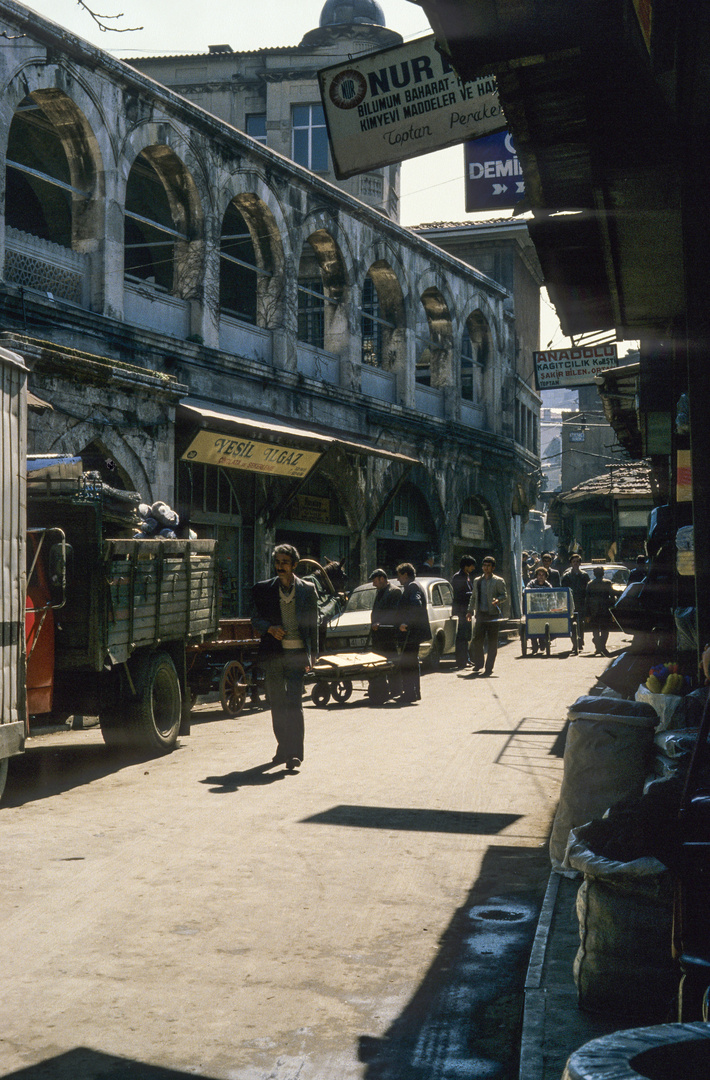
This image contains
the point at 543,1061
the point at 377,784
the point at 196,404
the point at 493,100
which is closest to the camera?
the point at 543,1061

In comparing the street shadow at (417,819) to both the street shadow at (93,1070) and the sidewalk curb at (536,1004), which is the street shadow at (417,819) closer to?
the sidewalk curb at (536,1004)

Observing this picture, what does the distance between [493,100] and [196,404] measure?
1414 centimetres

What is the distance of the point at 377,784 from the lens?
9.13 m

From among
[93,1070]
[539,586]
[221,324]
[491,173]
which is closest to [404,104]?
[93,1070]

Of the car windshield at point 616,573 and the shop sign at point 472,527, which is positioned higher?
the shop sign at point 472,527

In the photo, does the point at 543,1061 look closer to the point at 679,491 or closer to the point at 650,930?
the point at 650,930

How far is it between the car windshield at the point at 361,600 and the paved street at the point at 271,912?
8.74m

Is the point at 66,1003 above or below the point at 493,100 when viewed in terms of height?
below

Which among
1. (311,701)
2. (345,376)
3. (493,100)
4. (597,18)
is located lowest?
(311,701)

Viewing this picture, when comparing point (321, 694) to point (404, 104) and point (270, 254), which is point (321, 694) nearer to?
point (404, 104)

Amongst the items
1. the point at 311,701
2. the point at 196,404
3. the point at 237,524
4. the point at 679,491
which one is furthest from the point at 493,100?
the point at 237,524

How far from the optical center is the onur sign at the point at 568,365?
27750 mm

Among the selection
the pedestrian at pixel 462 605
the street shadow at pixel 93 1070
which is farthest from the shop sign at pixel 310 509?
the street shadow at pixel 93 1070

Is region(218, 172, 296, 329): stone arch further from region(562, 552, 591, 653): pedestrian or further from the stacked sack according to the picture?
the stacked sack
